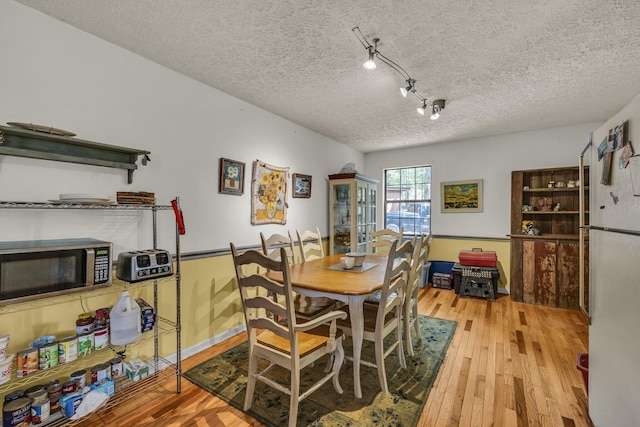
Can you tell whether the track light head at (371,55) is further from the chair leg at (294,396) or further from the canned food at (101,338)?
Result: the canned food at (101,338)

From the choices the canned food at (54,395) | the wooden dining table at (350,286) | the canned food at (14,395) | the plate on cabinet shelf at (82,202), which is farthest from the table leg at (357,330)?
the canned food at (14,395)

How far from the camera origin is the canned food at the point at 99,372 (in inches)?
69.4

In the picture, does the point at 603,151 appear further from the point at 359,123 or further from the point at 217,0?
the point at 359,123

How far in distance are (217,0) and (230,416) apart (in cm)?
244

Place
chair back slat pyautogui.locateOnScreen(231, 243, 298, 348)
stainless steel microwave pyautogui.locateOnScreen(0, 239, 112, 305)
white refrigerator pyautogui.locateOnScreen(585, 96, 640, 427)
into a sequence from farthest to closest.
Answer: chair back slat pyautogui.locateOnScreen(231, 243, 298, 348) → stainless steel microwave pyautogui.locateOnScreen(0, 239, 112, 305) → white refrigerator pyautogui.locateOnScreen(585, 96, 640, 427)

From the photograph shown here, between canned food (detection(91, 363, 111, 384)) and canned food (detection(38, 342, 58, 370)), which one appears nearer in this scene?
canned food (detection(38, 342, 58, 370))

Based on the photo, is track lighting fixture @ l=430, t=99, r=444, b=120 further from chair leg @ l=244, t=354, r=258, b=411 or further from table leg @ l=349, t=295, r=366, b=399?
chair leg @ l=244, t=354, r=258, b=411

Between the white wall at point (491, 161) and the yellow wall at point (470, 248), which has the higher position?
the white wall at point (491, 161)

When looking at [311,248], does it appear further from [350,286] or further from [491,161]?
[491,161]

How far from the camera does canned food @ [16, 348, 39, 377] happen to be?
4.72 ft

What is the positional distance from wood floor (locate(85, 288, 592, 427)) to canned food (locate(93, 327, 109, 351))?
0.43 m

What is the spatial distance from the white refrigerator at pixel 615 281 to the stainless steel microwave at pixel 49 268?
2511 millimetres

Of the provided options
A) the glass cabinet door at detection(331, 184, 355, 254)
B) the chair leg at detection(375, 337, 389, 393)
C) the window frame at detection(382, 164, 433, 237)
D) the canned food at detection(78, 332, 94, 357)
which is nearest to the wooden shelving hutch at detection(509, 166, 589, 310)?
the window frame at detection(382, 164, 433, 237)

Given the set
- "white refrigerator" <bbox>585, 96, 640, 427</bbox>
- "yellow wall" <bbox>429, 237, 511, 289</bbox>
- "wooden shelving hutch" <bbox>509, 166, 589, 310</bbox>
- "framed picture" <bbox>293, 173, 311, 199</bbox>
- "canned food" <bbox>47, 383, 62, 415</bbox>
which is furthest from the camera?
"yellow wall" <bbox>429, 237, 511, 289</bbox>
